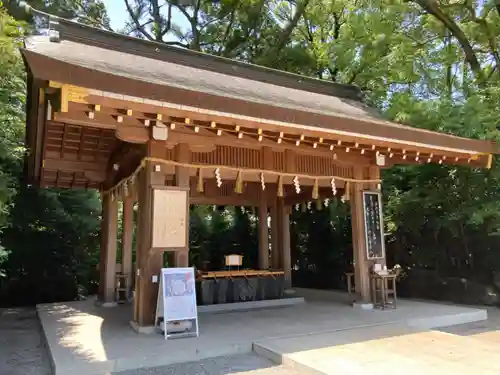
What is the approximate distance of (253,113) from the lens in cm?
456

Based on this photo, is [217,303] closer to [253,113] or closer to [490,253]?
[253,113]

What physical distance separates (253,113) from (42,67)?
2202 millimetres

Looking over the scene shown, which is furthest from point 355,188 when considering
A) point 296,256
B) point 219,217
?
point 219,217

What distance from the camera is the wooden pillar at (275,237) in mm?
9366

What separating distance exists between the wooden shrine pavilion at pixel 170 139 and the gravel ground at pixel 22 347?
1.20m

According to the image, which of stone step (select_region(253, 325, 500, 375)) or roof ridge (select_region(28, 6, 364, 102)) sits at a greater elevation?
roof ridge (select_region(28, 6, 364, 102))

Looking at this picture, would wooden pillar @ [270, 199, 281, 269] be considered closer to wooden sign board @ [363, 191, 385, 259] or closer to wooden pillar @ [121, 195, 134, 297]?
wooden sign board @ [363, 191, 385, 259]

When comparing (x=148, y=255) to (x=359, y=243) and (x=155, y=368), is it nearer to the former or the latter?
(x=155, y=368)

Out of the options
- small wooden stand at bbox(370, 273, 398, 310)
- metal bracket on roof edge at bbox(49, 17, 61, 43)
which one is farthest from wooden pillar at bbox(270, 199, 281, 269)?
metal bracket on roof edge at bbox(49, 17, 61, 43)

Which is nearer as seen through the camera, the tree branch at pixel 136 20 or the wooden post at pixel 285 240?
the wooden post at pixel 285 240

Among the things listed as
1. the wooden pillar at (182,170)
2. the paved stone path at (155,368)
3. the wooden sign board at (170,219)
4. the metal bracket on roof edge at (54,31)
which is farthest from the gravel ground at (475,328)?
the metal bracket on roof edge at (54,31)

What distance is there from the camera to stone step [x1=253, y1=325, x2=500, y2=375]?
11.4ft

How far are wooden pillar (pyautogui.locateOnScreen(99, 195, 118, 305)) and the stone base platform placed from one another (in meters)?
0.39

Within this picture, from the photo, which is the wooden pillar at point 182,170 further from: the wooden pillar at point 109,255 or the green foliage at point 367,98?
the wooden pillar at point 109,255
